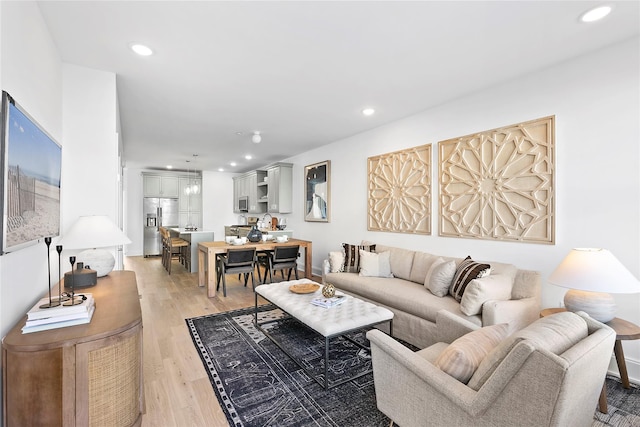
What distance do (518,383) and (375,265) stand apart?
275cm

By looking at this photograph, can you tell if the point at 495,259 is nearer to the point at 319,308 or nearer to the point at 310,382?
the point at 319,308

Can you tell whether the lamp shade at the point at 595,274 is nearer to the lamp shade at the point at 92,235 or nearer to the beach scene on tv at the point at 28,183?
the lamp shade at the point at 92,235

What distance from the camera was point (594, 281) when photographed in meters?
1.92

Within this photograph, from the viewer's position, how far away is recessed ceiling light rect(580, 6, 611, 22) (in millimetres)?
1910

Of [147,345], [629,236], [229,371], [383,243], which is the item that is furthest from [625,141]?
[147,345]

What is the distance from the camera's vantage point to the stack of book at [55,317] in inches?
56.1

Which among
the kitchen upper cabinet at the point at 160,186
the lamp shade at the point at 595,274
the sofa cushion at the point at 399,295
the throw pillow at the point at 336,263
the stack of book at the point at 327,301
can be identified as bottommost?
the sofa cushion at the point at 399,295

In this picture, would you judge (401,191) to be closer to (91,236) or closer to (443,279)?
(443,279)

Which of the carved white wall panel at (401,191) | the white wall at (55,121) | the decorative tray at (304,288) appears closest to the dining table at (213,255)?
the carved white wall panel at (401,191)

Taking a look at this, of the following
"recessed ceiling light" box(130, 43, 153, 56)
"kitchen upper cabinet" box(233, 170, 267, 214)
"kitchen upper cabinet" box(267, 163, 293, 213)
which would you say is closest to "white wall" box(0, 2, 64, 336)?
"recessed ceiling light" box(130, 43, 153, 56)

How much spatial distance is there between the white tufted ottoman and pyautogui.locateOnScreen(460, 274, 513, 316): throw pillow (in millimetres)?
657

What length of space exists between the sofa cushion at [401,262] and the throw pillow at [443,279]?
61 cm

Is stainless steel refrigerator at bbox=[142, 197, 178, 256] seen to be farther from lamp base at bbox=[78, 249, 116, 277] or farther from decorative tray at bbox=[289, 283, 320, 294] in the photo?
decorative tray at bbox=[289, 283, 320, 294]

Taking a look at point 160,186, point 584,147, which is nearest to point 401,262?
point 584,147
